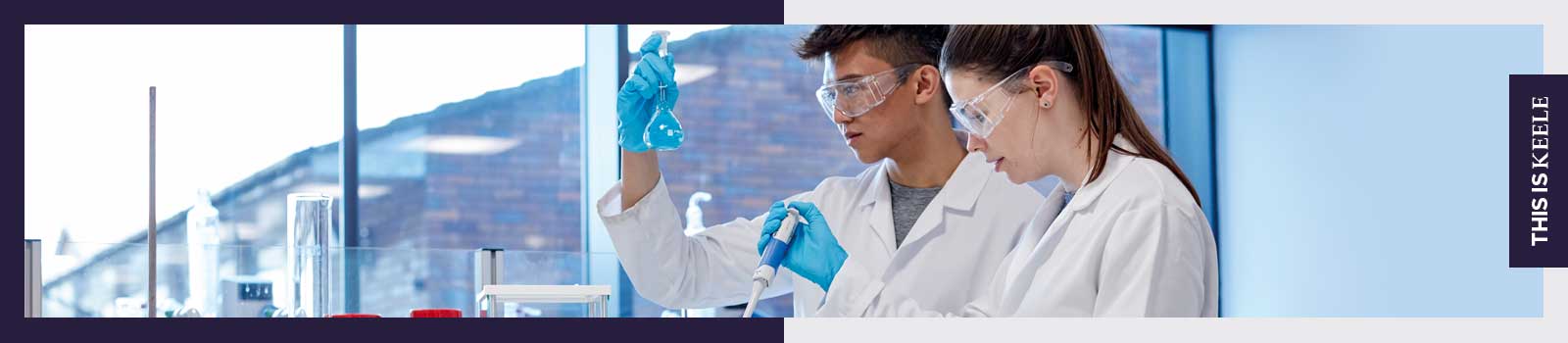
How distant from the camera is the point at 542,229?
13.9 feet

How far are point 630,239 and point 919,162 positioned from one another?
1.39 feet

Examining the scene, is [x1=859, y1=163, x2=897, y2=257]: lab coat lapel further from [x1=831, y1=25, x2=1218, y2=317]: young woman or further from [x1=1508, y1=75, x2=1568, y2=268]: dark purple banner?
[x1=1508, y1=75, x2=1568, y2=268]: dark purple banner

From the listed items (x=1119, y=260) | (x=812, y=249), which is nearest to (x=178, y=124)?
(x=812, y=249)

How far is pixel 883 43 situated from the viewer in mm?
2158

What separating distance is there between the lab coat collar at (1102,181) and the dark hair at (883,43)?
51 centimetres

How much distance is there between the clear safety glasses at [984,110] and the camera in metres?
1.71

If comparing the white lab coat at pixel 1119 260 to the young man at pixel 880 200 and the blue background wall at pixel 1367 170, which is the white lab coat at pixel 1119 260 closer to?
the young man at pixel 880 200

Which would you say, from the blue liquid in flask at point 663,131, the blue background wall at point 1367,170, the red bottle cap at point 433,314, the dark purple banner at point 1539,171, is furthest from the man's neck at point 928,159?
the blue background wall at point 1367,170

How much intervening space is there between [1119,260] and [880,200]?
71 cm

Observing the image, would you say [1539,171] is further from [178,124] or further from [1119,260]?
[178,124]

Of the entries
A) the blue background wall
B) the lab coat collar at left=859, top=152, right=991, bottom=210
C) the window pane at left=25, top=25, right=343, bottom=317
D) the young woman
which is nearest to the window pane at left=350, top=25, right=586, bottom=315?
the window pane at left=25, top=25, right=343, bottom=317

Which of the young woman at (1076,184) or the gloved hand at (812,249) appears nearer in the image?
the young woman at (1076,184)

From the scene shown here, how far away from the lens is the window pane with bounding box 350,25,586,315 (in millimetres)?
4141
